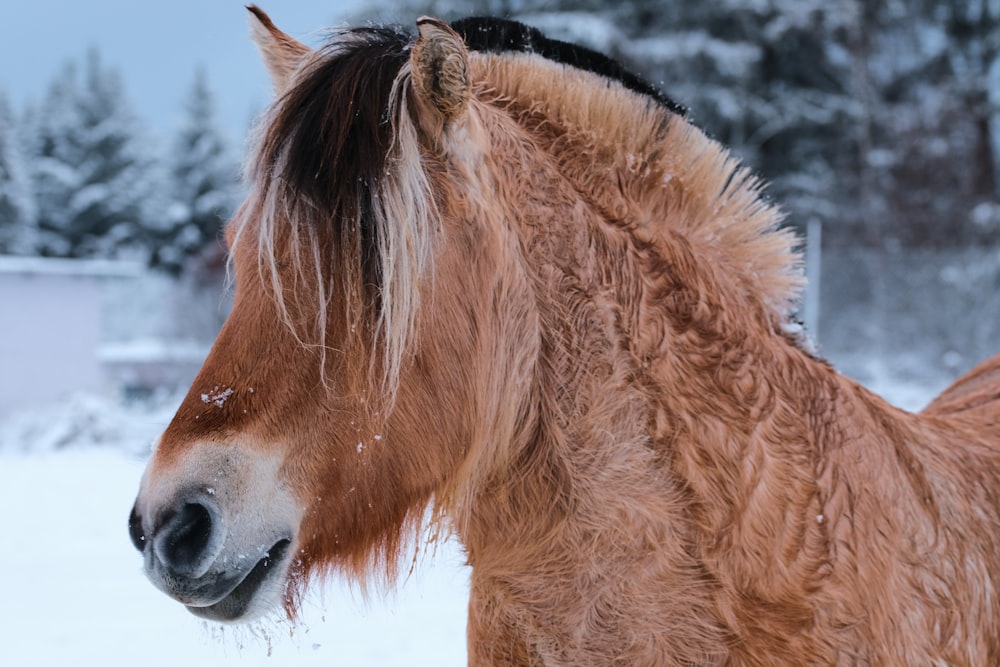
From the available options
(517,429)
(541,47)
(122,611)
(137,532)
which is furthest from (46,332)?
(517,429)

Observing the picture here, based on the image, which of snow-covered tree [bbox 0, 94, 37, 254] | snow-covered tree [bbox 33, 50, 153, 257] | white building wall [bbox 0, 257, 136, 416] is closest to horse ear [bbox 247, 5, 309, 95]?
white building wall [bbox 0, 257, 136, 416]

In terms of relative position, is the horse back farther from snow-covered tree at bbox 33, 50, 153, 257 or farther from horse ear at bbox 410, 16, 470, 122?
snow-covered tree at bbox 33, 50, 153, 257

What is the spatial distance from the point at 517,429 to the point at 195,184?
3570 cm

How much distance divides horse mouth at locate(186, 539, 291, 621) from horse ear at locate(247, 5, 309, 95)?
111 cm

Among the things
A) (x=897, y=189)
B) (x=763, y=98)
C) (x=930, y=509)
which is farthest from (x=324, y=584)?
(x=763, y=98)

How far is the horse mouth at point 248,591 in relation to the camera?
Answer: 1556mm

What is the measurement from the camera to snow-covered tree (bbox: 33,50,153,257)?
33969mm

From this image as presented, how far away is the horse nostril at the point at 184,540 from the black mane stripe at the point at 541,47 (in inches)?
52.8

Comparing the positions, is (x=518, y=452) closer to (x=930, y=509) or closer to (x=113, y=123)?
(x=930, y=509)

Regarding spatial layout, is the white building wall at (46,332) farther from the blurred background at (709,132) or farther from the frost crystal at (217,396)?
the frost crystal at (217,396)

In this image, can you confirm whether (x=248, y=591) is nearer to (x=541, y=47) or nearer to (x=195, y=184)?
(x=541, y=47)

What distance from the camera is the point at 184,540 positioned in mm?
1477

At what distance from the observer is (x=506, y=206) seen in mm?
1781

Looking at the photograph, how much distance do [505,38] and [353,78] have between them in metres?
0.61
